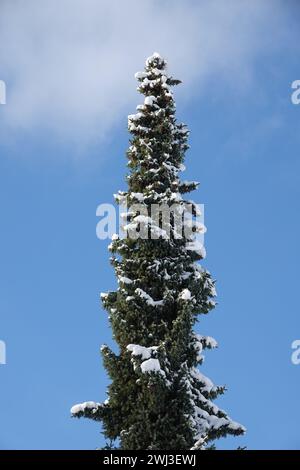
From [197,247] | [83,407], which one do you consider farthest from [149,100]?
[83,407]

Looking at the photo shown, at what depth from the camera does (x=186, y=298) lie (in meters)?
20.5

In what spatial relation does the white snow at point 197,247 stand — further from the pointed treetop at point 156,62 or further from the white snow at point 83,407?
the pointed treetop at point 156,62

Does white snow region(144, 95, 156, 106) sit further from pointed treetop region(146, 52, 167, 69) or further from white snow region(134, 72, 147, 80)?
pointed treetop region(146, 52, 167, 69)

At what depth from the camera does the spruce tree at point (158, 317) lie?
1967 cm

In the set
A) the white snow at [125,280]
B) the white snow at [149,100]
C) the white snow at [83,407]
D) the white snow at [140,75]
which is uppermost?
the white snow at [140,75]

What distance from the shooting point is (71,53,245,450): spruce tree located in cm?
1967

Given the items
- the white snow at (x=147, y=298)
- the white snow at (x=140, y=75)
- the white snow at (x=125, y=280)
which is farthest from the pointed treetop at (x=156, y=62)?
the white snow at (x=147, y=298)

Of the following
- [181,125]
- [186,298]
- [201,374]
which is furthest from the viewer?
[181,125]

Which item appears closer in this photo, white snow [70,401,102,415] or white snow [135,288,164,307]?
white snow [70,401,102,415]

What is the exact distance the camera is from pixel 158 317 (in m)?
21.3

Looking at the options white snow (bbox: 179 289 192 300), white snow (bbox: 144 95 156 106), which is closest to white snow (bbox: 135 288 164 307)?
white snow (bbox: 179 289 192 300)

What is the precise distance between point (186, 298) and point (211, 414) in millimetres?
4339

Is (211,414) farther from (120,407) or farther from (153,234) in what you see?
(153,234)
